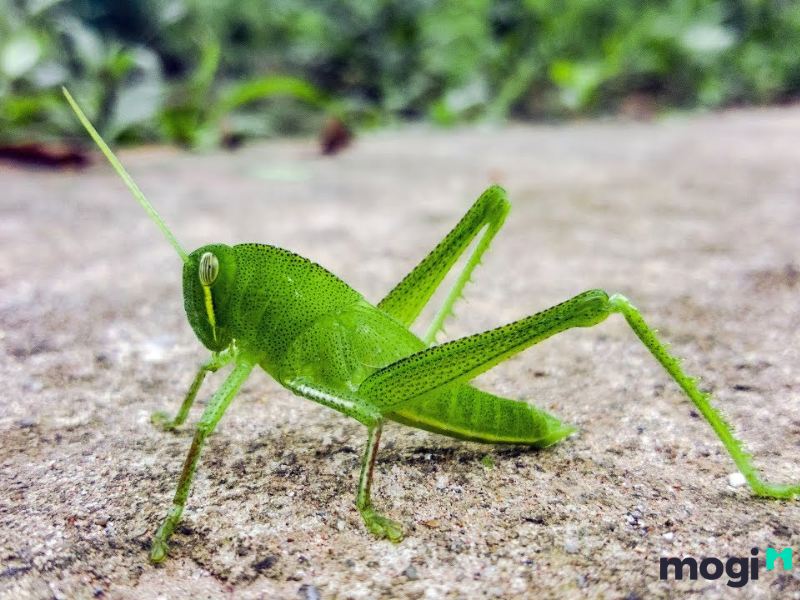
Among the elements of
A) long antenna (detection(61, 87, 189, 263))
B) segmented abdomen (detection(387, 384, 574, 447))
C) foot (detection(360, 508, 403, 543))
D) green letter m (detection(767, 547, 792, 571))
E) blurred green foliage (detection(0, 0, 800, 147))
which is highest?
blurred green foliage (detection(0, 0, 800, 147))

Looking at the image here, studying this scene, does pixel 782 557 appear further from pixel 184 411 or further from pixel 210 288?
pixel 184 411

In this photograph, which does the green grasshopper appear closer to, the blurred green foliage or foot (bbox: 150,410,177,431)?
foot (bbox: 150,410,177,431)

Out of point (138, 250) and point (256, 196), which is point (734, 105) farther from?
point (138, 250)

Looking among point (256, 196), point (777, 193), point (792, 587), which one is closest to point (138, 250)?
point (256, 196)

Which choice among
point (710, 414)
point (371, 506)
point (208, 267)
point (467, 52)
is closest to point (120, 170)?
point (208, 267)

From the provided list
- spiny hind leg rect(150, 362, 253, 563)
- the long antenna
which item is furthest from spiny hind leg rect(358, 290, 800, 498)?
the long antenna
